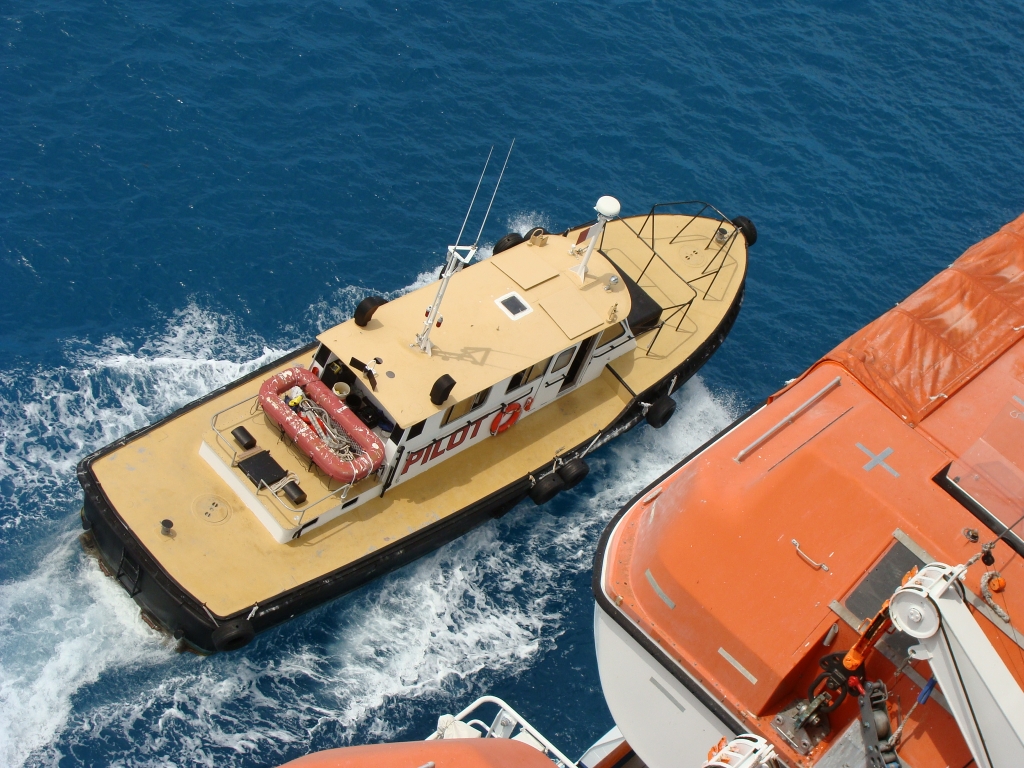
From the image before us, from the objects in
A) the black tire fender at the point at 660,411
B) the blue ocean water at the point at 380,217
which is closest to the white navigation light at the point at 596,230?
the black tire fender at the point at 660,411

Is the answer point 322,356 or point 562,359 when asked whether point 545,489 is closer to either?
point 562,359

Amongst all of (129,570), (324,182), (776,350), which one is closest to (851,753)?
(129,570)

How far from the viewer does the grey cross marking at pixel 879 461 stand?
47.2ft

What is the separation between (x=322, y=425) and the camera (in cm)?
1714

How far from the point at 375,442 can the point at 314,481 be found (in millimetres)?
1414

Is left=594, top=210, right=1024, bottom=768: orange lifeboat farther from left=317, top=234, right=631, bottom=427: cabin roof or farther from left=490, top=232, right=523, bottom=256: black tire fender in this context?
left=490, top=232, right=523, bottom=256: black tire fender

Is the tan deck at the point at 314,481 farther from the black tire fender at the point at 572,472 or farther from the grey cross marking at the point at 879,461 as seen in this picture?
the grey cross marking at the point at 879,461

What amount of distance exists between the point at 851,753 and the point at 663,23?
83.9 ft

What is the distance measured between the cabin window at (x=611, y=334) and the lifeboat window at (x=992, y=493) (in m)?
7.16

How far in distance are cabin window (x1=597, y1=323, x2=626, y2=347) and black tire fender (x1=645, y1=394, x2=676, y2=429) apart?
1.78m

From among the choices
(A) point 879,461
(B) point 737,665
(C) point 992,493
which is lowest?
(B) point 737,665

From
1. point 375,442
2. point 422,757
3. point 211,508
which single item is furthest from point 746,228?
point 422,757

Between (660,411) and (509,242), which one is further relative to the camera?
(509,242)

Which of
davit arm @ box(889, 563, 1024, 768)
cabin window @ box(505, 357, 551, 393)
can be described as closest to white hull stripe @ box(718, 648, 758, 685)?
davit arm @ box(889, 563, 1024, 768)
